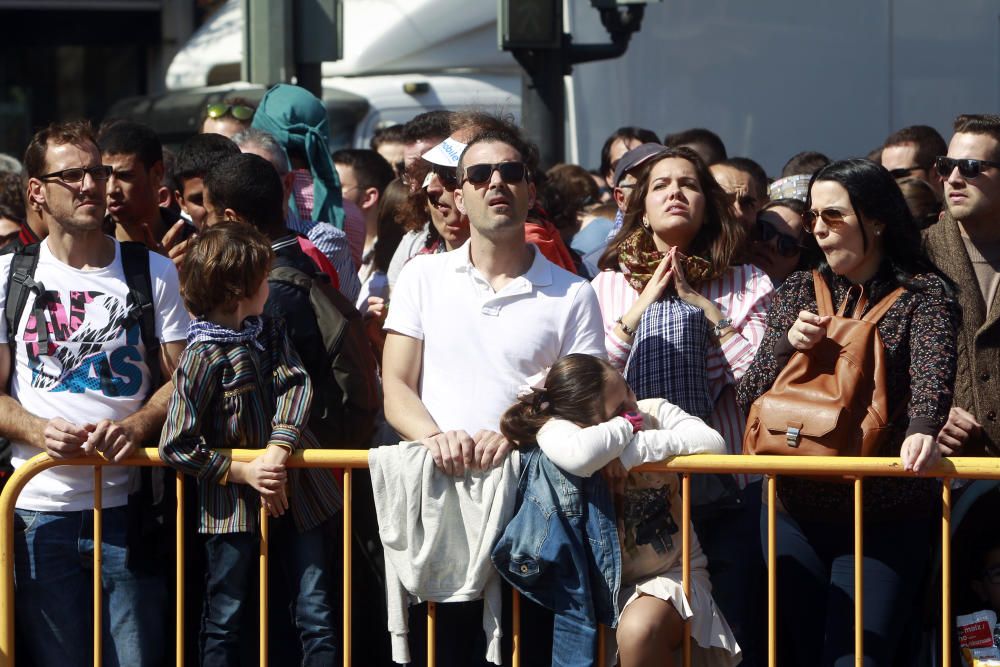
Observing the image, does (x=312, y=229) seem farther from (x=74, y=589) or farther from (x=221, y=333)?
(x=74, y=589)

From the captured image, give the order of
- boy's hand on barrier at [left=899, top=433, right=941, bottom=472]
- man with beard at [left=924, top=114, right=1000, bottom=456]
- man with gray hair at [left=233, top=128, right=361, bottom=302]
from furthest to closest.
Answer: man with gray hair at [left=233, top=128, right=361, bottom=302] → man with beard at [left=924, top=114, right=1000, bottom=456] → boy's hand on barrier at [left=899, top=433, right=941, bottom=472]

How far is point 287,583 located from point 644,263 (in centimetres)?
162

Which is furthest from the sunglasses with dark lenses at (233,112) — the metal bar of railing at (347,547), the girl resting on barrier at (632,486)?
the girl resting on barrier at (632,486)

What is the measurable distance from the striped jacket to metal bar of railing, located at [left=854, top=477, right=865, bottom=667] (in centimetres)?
156

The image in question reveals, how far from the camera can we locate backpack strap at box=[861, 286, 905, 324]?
4.50m

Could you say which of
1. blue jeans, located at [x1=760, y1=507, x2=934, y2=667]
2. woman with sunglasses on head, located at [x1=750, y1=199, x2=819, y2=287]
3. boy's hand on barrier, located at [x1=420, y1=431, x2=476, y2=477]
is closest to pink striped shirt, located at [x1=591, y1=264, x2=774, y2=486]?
blue jeans, located at [x1=760, y1=507, x2=934, y2=667]

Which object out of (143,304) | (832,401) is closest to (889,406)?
(832,401)

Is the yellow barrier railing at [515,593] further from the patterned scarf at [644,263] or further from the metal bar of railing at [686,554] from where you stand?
the patterned scarf at [644,263]

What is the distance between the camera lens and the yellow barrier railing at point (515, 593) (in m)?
4.24

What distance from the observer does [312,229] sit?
20.3 ft

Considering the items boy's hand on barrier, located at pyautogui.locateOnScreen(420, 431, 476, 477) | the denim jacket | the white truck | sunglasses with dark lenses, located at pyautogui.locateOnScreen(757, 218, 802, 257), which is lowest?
the denim jacket

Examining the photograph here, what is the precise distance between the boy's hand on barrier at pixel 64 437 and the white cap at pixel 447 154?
1.63 meters

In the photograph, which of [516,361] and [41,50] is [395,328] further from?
[41,50]

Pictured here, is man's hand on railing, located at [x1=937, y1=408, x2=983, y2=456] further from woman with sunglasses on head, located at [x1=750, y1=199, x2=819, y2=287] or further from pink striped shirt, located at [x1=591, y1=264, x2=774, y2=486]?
woman with sunglasses on head, located at [x1=750, y1=199, x2=819, y2=287]
